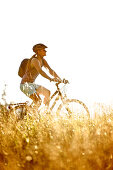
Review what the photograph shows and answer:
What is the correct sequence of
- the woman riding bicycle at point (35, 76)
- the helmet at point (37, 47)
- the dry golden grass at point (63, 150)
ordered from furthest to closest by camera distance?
the helmet at point (37, 47), the woman riding bicycle at point (35, 76), the dry golden grass at point (63, 150)

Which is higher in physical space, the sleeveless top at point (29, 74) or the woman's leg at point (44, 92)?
the sleeveless top at point (29, 74)

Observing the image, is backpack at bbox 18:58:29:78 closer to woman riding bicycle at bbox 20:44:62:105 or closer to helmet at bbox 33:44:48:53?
woman riding bicycle at bbox 20:44:62:105

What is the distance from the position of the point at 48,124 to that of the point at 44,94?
217 cm

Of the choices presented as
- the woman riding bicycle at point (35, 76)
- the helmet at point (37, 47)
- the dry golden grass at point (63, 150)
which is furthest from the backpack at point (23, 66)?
the dry golden grass at point (63, 150)

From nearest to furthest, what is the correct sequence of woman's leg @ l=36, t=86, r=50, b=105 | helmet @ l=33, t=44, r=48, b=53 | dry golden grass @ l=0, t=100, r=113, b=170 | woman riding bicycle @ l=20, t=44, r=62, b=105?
dry golden grass @ l=0, t=100, r=113, b=170, woman riding bicycle @ l=20, t=44, r=62, b=105, woman's leg @ l=36, t=86, r=50, b=105, helmet @ l=33, t=44, r=48, b=53

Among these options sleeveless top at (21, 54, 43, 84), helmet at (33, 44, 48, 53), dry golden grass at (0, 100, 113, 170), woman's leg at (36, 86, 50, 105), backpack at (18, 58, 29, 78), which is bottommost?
dry golden grass at (0, 100, 113, 170)

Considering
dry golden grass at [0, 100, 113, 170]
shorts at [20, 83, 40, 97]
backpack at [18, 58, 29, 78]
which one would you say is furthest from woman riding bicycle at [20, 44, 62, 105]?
dry golden grass at [0, 100, 113, 170]

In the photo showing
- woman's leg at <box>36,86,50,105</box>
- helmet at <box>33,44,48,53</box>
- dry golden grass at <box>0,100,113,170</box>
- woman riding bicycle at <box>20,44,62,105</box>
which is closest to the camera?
dry golden grass at <box>0,100,113,170</box>

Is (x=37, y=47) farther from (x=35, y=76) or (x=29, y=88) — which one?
(x=29, y=88)

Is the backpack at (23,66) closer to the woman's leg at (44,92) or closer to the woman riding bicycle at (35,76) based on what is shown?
the woman riding bicycle at (35,76)

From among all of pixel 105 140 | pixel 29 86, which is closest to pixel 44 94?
pixel 29 86

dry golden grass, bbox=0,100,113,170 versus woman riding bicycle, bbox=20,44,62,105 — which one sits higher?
woman riding bicycle, bbox=20,44,62,105

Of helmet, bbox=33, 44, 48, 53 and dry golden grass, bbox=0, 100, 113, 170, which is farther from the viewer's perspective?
helmet, bbox=33, 44, 48, 53

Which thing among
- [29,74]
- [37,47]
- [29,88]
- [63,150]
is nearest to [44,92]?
[29,88]
